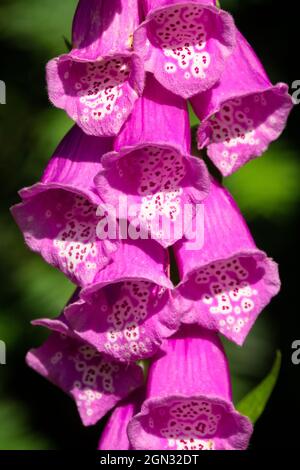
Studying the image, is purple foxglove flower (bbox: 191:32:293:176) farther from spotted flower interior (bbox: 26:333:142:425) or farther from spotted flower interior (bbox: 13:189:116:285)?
spotted flower interior (bbox: 26:333:142:425)

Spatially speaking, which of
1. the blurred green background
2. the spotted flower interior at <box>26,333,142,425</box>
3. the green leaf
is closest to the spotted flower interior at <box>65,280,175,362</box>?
the spotted flower interior at <box>26,333,142,425</box>

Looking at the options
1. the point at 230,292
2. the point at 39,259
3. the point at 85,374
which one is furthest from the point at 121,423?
the point at 39,259

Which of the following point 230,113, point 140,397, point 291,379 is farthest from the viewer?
point 291,379

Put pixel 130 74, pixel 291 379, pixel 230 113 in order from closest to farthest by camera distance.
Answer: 1. pixel 130 74
2. pixel 230 113
3. pixel 291 379

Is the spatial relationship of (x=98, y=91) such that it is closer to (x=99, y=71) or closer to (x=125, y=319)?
(x=99, y=71)

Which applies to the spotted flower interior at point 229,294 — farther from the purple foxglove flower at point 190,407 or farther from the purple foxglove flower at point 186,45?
the purple foxglove flower at point 186,45

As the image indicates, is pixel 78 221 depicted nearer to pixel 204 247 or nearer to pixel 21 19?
pixel 204 247

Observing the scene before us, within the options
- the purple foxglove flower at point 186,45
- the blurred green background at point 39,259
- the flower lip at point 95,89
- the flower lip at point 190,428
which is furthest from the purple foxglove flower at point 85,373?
the blurred green background at point 39,259

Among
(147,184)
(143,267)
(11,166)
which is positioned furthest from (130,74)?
(11,166)
